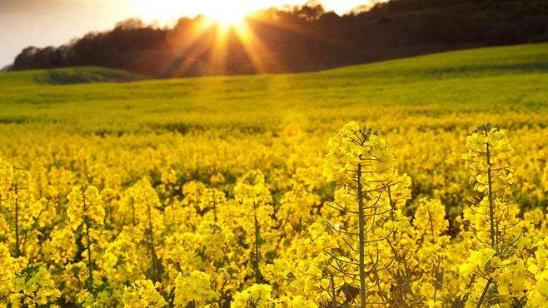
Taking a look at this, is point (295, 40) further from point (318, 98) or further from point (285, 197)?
point (285, 197)

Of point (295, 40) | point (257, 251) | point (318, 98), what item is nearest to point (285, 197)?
point (257, 251)

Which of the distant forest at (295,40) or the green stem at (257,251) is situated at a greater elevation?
the distant forest at (295,40)

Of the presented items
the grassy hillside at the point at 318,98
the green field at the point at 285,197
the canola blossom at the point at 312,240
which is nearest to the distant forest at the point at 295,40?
the grassy hillside at the point at 318,98

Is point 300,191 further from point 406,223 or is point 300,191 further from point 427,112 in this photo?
point 427,112

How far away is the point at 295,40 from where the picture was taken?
393 feet

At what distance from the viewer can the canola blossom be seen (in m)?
3.51

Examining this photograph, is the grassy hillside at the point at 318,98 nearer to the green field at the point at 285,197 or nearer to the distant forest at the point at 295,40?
the green field at the point at 285,197

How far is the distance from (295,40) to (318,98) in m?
84.5

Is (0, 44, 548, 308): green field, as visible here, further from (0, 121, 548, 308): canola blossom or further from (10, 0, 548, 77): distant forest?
(10, 0, 548, 77): distant forest

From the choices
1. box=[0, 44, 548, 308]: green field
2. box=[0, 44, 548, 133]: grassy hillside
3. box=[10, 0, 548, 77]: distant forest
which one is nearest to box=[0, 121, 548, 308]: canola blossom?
box=[0, 44, 548, 308]: green field

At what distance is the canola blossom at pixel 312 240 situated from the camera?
351 centimetres

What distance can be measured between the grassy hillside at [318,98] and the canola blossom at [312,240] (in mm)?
13345

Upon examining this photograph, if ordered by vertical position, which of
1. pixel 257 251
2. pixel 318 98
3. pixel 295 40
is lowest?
pixel 257 251

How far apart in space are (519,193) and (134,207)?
6.76 metres
